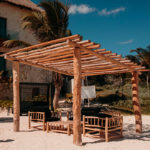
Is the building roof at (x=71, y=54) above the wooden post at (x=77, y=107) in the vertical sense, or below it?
above

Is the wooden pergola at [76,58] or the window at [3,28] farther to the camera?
the window at [3,28]

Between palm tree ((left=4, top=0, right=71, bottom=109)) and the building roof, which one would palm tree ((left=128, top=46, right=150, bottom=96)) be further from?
the building roof

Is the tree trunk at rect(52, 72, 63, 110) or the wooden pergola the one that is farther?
the tree trunk at rect(52, 72, 63, 110)

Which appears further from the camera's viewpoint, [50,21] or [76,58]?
[50,21]

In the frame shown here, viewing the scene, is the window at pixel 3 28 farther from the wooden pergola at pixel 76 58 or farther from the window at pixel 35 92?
the wooden pergola at pixel 76 58

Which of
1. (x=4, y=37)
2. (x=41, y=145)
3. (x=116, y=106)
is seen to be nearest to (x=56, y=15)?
(x=4, y=37)

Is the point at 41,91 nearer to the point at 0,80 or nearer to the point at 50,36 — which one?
the point at 0,80

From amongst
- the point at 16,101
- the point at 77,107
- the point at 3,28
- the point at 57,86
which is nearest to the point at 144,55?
the point at 57,86

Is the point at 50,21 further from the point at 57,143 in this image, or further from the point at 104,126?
the point at 57,143

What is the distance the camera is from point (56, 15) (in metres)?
14.1

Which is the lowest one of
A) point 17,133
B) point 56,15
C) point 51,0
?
point 17,133

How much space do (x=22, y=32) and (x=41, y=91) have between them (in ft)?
18.6

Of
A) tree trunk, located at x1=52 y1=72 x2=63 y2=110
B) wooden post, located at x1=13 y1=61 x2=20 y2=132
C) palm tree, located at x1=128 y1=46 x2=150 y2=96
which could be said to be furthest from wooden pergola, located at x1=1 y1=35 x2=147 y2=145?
palm tree, located at x1=128 y1=46 x2=150 y2=96

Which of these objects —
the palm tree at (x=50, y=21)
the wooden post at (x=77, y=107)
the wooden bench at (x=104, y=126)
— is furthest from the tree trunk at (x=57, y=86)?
the wooden post at (x=77, y=107)
